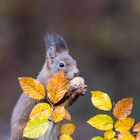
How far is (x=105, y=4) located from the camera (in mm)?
12266

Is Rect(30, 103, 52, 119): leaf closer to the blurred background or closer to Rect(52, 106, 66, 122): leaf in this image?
Rect(52, 106, 66, 122): leaf

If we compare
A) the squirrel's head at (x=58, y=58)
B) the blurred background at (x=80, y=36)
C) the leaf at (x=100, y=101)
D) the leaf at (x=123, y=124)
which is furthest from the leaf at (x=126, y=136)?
the blurred background at (x=80, y=36)

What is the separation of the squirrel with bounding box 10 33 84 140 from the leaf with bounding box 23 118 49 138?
0.51m

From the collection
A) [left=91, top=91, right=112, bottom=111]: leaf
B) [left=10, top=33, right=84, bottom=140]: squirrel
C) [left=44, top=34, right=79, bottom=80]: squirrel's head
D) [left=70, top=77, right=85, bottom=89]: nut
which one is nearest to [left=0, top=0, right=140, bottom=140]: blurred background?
[left=10, top=33, right=84, bottom=140]: squirrel

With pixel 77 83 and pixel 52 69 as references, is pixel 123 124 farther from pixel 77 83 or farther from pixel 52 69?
pixel 52 69

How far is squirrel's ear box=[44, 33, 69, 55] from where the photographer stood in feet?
12.3

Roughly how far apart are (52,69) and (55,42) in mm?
181

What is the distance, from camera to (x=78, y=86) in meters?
3.57

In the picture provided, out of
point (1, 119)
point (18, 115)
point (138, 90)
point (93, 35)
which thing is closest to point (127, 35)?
point (93, 35)

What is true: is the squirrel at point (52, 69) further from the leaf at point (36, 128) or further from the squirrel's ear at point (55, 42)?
the leaf at point (36, 128)

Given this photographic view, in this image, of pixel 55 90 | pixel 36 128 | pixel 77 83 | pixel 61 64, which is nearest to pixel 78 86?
pixel 77 83

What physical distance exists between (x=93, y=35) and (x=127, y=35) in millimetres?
631

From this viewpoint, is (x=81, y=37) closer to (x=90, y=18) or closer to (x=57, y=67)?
(x=90, y=18)

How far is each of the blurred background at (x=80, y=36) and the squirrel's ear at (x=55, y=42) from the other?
7.11 meters
